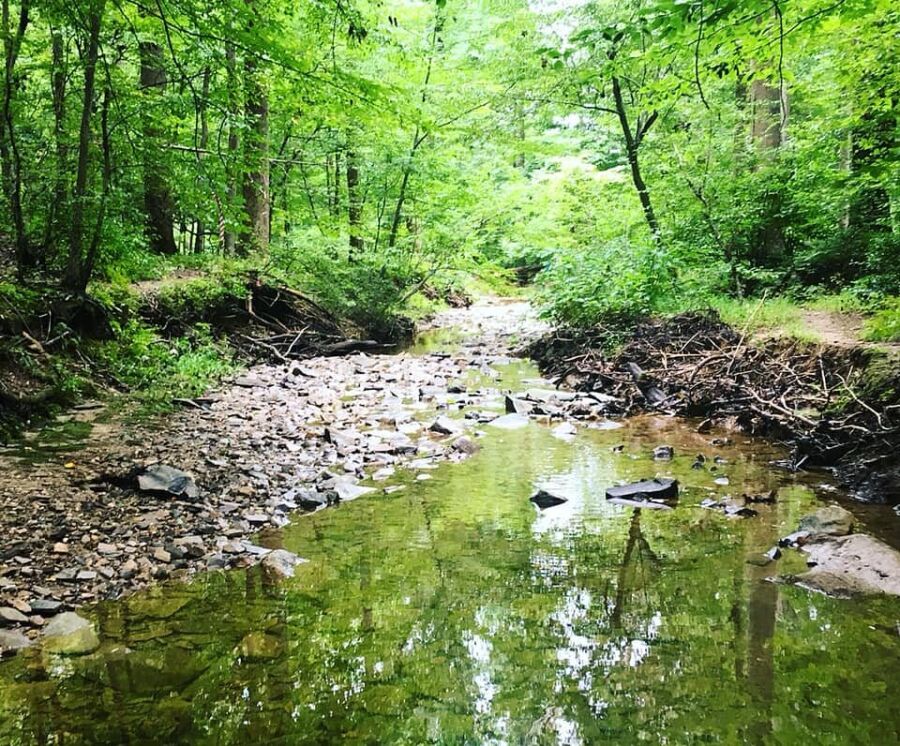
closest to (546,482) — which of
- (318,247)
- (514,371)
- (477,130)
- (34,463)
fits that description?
(34,463)

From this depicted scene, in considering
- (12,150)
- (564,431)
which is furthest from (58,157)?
(564,431)

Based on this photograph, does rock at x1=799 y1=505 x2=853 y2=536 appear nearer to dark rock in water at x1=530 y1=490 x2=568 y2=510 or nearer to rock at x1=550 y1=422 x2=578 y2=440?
dark rock in water at x1=530 y1=490 x2=568 y2=510

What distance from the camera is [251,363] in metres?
10.6

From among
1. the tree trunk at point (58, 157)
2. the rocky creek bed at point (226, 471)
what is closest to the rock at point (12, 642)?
the rocky creek bed at point (226, 471)

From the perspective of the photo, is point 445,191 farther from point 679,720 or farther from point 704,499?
point 679,720

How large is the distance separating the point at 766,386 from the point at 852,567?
Result: 399 centimetres

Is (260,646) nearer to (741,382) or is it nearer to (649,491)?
(649,491)

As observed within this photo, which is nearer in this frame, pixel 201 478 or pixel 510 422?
pixel 201 478

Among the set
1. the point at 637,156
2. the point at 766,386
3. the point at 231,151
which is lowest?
the point at 766,386

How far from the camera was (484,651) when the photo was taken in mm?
2879

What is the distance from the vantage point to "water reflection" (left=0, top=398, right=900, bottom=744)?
2332 millimetres

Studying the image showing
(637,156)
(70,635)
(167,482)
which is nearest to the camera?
(70,635)

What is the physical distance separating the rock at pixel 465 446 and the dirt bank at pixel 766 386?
2.60 metres

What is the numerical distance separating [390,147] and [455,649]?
13.5m
